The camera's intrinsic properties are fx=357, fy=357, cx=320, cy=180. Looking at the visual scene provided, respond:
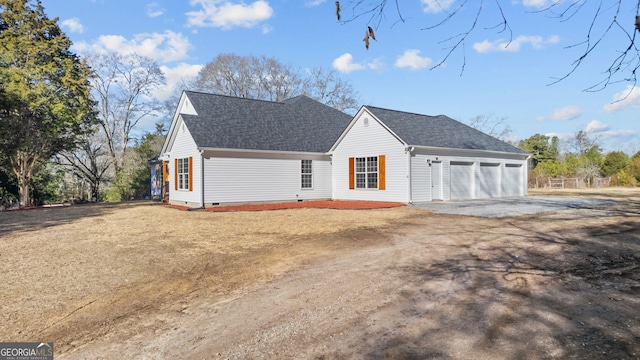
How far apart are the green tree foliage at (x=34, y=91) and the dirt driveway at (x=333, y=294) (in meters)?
12.8

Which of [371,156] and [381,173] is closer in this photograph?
[381,173]

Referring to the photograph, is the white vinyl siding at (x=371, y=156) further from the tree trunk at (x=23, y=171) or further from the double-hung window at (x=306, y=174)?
the tree trunk at (x=23, y=171)

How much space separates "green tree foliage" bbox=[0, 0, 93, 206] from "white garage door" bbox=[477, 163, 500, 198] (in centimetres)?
2305

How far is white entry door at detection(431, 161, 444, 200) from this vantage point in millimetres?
17598

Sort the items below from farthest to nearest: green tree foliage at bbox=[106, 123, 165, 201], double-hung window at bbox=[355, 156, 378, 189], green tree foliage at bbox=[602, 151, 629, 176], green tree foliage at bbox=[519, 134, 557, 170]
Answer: green tree foliage at bbox=[519, 134, 557, 170] → green tree foliage at bbox=[602, 151, 629, 176] → green tree foliage at bbox=[106, 123, 165, 201] → double-hung window at bbox=[355, 156, 378, 189]

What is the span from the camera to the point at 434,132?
1945 cm

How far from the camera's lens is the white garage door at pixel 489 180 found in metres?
19.6

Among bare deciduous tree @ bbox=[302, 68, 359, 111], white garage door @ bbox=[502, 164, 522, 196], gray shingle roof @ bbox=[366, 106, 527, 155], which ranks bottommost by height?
white garage door @ bbox=[502, 164, 522, 196]

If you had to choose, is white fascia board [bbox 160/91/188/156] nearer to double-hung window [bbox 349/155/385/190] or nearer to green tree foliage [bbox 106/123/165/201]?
green tree foliage [bbox 106/123/165/201]

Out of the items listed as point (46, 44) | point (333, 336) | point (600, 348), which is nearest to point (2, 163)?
point (46, 44)

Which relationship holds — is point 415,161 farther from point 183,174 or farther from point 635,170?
point 635,170

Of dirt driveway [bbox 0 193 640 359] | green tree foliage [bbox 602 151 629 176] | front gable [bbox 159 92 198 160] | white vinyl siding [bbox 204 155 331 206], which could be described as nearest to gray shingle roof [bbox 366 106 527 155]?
white vinyl siding [bbox 204 155 331 206]

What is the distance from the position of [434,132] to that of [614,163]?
31045 mm

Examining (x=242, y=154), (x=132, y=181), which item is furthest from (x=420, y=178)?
(x=132, y=181)
